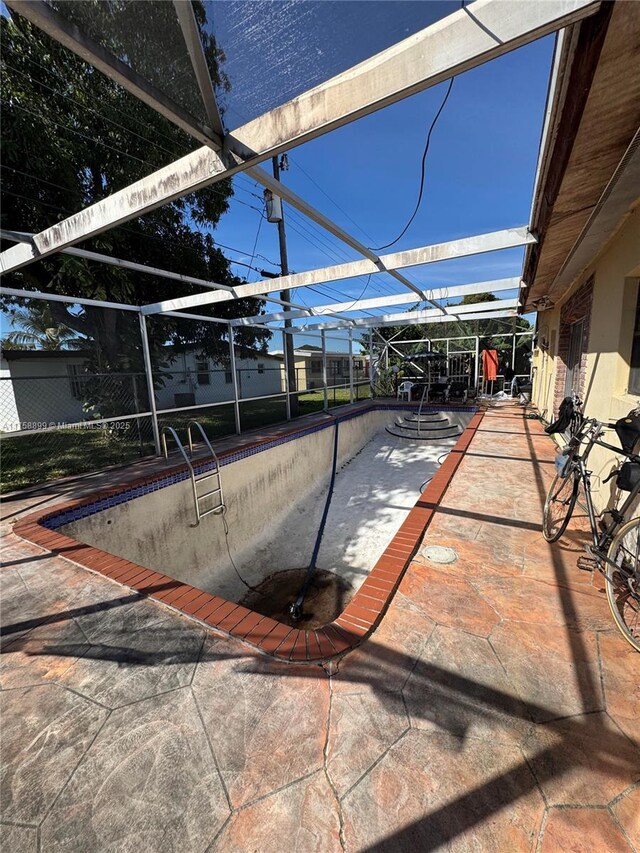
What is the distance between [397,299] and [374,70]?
16.1 feet

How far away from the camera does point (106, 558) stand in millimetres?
2627

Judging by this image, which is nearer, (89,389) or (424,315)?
(89,389)

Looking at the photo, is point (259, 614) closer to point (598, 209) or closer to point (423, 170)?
point (423, 170)

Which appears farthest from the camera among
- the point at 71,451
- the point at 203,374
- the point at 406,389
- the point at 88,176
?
the point at 406,389

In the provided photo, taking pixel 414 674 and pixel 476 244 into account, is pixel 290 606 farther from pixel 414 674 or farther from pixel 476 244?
pixel 476 244

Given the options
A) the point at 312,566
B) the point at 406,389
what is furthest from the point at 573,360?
the point at 406,389

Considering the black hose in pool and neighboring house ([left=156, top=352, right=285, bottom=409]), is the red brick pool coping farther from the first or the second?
neighboring house ([left=156, top=352, right=285, bottom=409])

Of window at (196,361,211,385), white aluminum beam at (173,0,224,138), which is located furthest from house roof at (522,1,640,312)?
window at (196,361,211,385)

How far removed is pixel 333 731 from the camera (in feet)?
4.30

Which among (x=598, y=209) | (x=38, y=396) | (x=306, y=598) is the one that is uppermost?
(x=598, y=209)

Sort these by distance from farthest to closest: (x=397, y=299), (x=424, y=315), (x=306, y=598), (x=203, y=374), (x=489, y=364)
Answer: (x=489, y=364) → (x=203, y=374) → (x=424, y=315) → (x=397, y=299) → (x=306, y=598)

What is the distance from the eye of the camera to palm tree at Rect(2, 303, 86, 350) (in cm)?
604

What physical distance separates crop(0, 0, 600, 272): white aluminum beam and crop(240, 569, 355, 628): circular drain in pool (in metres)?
4.06

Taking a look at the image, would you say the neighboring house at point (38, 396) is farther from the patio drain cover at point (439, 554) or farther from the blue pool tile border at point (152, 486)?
the patio drain cover at point (439, 554)
